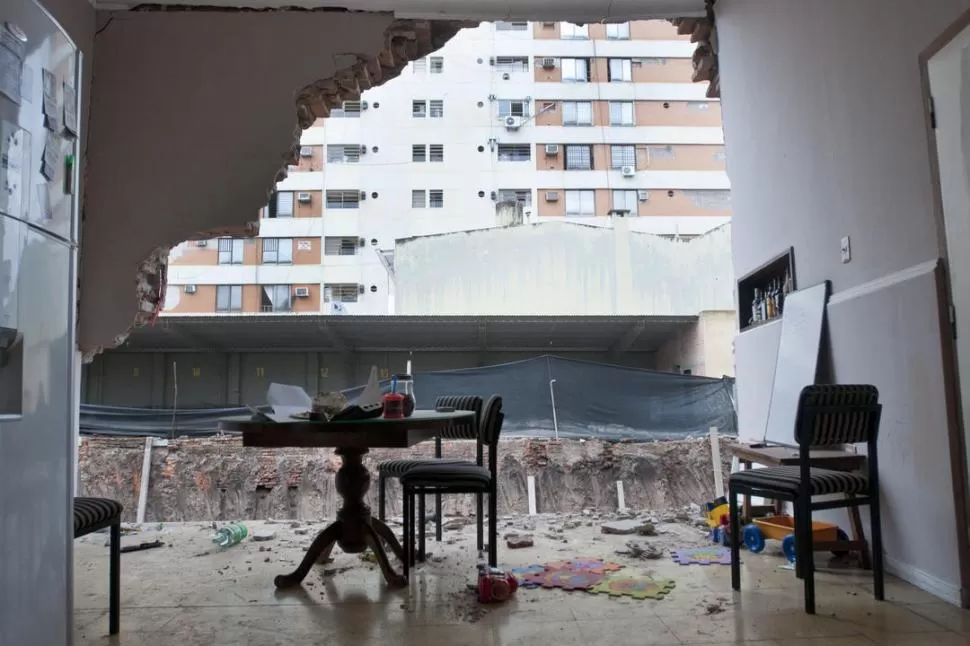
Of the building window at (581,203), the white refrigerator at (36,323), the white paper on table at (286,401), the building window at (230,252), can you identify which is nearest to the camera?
the white refrigerator at (36,323)

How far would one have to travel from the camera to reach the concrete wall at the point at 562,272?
1805cm

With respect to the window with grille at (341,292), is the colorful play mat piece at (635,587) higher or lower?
lower

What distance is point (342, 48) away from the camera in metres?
4.84

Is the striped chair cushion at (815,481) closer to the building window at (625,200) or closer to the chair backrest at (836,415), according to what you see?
the chair backrest at (836,415)

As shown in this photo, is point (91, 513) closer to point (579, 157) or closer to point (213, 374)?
point (213, 374)

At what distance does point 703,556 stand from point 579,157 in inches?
980

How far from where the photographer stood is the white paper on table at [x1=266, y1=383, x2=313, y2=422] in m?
3.05

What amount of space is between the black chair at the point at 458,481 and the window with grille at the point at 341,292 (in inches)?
912

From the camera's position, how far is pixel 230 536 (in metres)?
4.13

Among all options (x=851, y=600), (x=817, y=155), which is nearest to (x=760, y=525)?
(x=851, y=600)

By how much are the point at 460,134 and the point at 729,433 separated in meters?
20.5

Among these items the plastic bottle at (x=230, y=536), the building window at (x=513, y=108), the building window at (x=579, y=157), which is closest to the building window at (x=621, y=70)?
the building window at (x=579, y=157)

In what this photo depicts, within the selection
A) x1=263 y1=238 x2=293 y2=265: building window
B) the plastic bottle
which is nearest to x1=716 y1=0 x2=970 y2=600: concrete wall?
the plastic bottle

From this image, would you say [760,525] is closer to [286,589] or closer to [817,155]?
[817,155]
